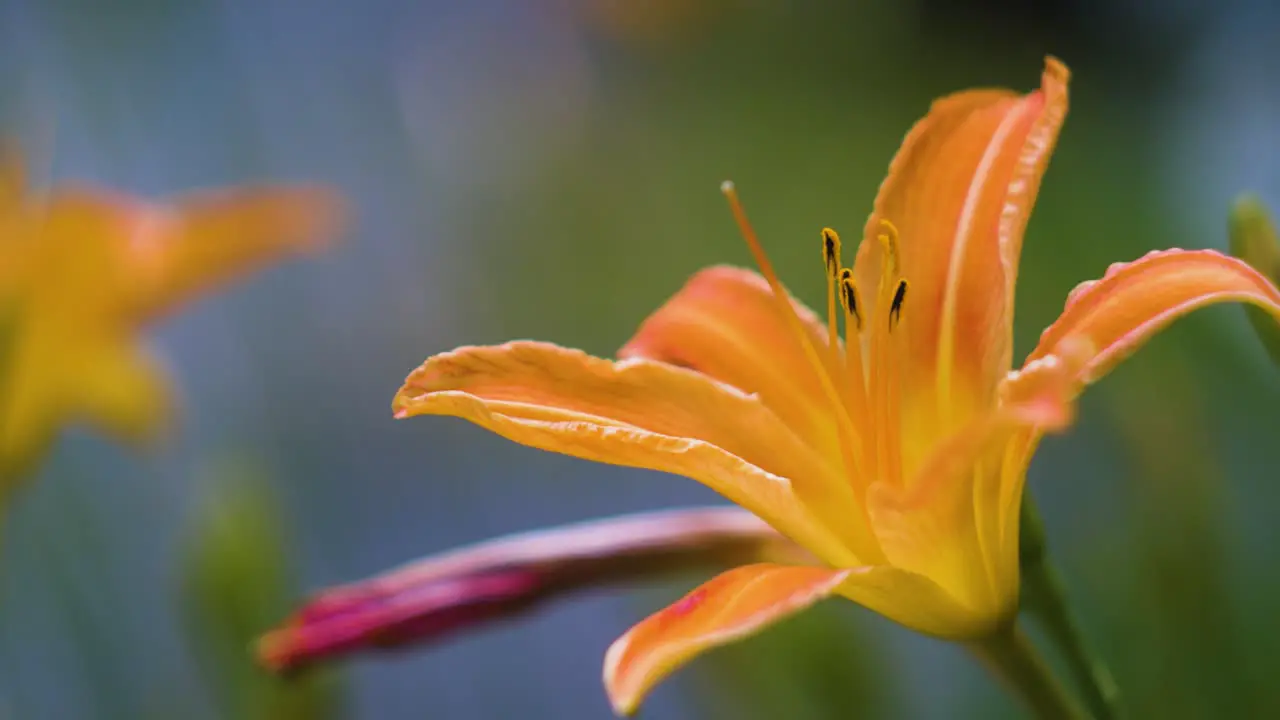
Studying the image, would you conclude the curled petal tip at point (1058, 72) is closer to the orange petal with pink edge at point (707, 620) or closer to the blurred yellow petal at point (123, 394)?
the orange petal with pink edge at point (707, 620)

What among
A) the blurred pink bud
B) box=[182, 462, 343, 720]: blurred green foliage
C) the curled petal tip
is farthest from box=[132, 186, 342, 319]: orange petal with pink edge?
the curled petal tip

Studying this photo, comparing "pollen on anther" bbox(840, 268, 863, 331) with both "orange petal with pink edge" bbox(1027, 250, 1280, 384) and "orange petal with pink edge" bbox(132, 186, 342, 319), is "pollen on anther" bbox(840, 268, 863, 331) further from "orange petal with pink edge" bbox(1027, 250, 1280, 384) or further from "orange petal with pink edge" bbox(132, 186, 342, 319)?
"orange petal with pink edge" bbox(132, 186, 342, 319)

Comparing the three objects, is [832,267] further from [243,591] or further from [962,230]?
[243,591]

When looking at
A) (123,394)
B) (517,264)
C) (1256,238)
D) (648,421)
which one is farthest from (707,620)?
(517,264)

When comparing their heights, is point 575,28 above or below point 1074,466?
above

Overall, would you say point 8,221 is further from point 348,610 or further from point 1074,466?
point 1074,466

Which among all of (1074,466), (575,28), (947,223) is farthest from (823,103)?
(947,223)
